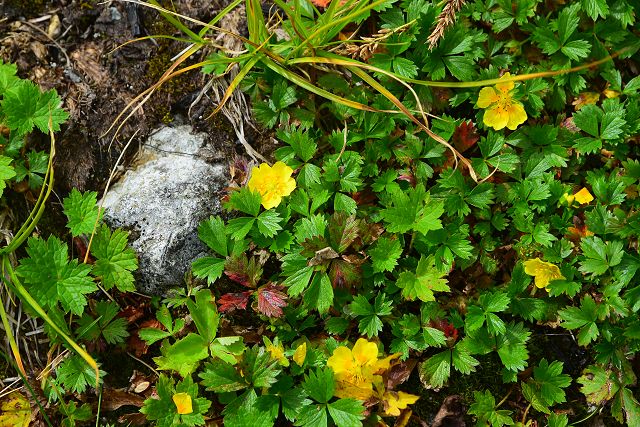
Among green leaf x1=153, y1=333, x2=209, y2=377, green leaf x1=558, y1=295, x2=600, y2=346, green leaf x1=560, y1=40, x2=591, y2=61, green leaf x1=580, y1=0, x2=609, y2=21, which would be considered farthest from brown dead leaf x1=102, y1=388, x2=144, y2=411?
green leaf x1=580, y1=0, x2=609, y2=21

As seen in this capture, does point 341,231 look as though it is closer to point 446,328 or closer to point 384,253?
point 384,253

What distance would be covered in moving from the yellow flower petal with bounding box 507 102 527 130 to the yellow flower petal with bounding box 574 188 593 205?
49 centimetres

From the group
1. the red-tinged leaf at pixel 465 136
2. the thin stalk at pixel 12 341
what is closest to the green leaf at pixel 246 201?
the red-tinged leaf at pixel 465 136

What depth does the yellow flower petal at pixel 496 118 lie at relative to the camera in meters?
3.23

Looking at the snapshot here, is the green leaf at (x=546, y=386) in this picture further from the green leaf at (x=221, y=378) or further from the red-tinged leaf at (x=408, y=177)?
the green leaf at (x=221, y=378)

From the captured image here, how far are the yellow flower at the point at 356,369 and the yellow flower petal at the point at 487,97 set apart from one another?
4.52 ft

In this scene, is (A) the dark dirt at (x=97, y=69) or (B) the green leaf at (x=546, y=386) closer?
(B) the green leaf at (x=546, y=386)

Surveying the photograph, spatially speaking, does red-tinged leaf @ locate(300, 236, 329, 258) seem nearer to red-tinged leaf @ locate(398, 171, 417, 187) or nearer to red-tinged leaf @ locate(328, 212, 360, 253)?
red-tinged leaf @ locate(328, 212, 360, 253)

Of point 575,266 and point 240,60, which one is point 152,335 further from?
point 575,266

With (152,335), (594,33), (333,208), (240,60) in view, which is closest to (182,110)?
(240,60)

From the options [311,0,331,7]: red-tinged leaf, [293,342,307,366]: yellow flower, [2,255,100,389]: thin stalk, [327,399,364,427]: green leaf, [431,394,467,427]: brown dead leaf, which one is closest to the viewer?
[2,255,100,389]: thin stalk

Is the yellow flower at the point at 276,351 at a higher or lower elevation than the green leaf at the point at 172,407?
higher

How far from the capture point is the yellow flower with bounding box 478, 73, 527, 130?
10.5 ft

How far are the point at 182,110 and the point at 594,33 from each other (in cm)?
230
